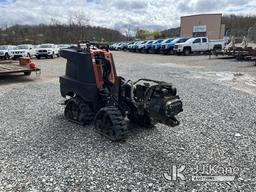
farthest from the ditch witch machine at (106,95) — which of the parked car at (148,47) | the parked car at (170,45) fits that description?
the parked car at (148,47)

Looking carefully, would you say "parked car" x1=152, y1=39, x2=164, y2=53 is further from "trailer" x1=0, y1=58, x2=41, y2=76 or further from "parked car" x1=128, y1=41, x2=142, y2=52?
"trailer" x1=0, y1=58, x2=41, y2=76

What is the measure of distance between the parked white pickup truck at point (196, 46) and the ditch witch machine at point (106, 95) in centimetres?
2244

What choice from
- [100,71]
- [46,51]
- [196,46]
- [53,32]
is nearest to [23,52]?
[46,51]

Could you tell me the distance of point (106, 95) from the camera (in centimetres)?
487

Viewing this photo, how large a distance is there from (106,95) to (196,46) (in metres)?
23.6

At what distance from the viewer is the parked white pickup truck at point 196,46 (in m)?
26.5

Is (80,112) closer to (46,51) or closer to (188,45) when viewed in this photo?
(46,51)

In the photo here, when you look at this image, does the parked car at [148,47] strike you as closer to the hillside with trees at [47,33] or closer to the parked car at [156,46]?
the parked car at [156,46]

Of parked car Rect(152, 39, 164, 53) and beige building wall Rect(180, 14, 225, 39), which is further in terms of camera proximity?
beige building wall Rect(180, 14, 225, 39)

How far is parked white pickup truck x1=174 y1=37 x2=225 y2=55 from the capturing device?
87.0 feet

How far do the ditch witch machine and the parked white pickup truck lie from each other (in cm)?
2244

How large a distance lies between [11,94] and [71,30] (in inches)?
2043

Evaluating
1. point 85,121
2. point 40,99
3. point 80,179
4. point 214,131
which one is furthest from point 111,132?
point 40,99

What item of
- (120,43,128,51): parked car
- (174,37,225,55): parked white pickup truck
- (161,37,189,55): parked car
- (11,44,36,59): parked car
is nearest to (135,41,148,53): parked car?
(161,37,189,55): parked car
